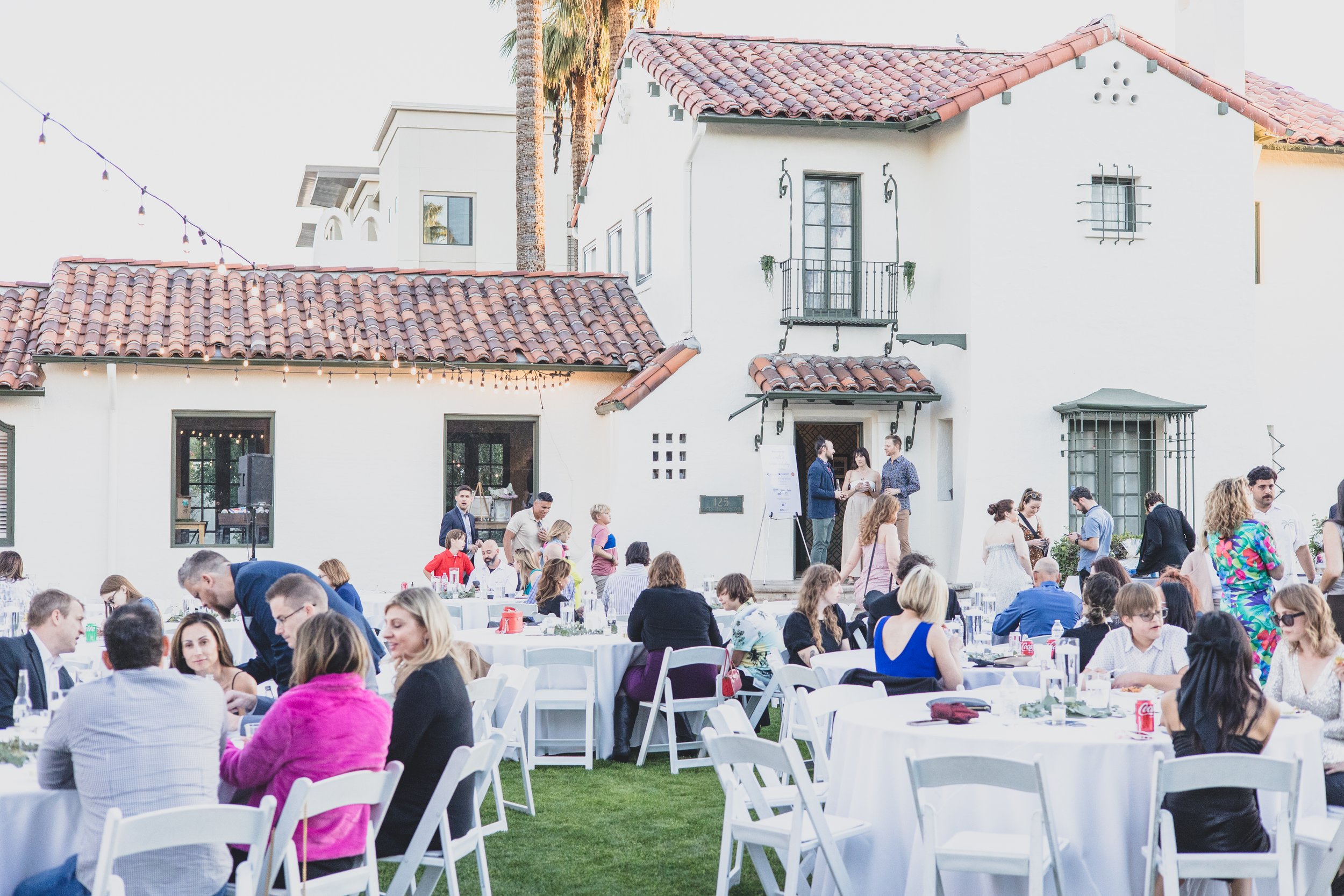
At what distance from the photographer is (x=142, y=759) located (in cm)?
463

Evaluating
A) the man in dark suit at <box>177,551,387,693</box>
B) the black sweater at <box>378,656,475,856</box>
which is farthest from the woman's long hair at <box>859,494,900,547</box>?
the black sweater at <box>378,656,475,856</box>

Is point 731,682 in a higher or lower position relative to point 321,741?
lower

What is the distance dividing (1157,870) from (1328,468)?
14.9 metres

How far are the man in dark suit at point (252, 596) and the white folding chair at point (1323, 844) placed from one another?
452 centimetres

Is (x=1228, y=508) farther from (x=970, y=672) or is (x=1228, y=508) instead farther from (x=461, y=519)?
(x=461, y=519)

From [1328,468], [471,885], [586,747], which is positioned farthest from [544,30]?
[471,885]

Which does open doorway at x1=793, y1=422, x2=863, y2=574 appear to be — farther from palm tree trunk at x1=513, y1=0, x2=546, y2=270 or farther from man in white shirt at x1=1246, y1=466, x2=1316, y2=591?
man in white shirt at x1=1246, y1=466, x2=1316, y2=591

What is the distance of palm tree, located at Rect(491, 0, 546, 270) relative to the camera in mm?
22031

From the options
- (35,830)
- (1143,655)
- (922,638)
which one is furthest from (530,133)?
(35,830)

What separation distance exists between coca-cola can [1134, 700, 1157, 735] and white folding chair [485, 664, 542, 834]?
2.79 metres

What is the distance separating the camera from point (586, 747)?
31.2 feet

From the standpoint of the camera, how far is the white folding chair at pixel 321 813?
466 cm

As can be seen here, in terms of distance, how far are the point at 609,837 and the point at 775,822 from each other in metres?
2.04

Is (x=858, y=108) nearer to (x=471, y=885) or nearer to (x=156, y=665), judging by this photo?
Answer: (x=471, y=885)
